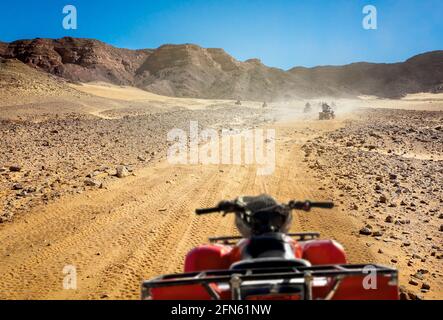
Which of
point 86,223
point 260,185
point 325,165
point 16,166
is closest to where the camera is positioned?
point 86,223

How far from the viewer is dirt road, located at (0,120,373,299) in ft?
17.9

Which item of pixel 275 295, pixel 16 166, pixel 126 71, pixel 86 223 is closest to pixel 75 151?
pixel 16 166

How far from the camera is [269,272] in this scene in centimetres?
252

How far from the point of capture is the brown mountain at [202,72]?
106188mm

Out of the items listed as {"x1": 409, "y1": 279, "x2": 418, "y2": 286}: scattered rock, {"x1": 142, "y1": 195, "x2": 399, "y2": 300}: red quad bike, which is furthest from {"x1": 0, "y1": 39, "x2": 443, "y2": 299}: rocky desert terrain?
{"x1": 142, "y1": 195, "x2": 399, "y2": 300}: red quad bike

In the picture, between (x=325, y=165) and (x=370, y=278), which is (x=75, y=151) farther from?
(x=370, y=278)

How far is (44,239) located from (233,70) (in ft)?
404

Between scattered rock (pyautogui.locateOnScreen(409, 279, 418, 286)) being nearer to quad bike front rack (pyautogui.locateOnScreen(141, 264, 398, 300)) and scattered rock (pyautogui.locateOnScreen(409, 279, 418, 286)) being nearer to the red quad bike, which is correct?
the red quad bike

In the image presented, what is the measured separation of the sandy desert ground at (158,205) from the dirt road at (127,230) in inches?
1.1

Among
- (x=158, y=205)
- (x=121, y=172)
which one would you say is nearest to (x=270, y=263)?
(x=158, y=205)

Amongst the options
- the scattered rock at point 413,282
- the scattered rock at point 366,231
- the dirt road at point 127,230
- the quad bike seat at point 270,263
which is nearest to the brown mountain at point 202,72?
the dirt road at point 127,230

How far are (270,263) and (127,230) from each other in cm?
535

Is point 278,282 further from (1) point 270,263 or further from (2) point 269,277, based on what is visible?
(2) point 269,277

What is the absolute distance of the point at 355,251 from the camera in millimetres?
6273
